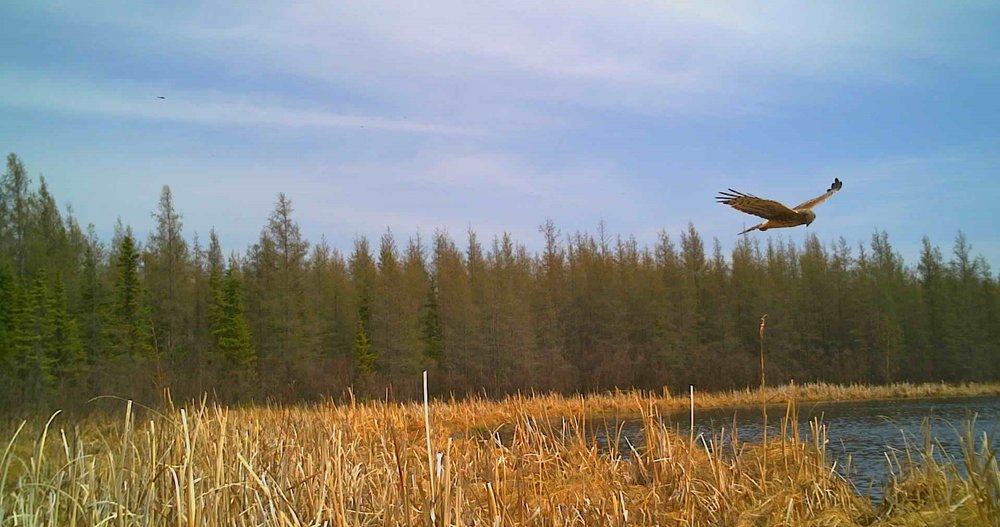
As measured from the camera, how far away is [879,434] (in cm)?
1631

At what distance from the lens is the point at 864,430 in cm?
1741

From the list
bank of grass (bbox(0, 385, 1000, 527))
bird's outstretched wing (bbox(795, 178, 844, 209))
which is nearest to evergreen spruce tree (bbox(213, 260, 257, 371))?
bank of grass (bbox(0, 385, 1000, 527))

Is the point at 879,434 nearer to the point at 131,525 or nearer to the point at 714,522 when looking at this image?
the point at 714,522

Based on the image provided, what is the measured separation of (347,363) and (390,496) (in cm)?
2822

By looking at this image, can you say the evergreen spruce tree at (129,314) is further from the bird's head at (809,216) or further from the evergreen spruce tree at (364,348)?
the bird's head at (809,216)

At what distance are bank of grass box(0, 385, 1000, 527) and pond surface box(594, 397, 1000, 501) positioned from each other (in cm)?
44

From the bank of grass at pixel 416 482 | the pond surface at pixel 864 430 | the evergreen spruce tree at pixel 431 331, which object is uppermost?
the evergreen spruce tree at pixel 431 331

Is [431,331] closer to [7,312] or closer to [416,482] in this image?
[7,312]

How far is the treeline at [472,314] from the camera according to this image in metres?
28.7

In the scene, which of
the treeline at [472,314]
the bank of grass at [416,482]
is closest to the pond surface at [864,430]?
the bank of grass at [416,482]

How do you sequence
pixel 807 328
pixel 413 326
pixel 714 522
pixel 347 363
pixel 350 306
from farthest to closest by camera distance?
pixel 807 328, pixel 350 306, pixel 413 326, pixel 347 363, pixel 714 522

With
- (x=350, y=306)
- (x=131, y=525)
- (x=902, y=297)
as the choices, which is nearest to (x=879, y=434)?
(x=131, y=525)

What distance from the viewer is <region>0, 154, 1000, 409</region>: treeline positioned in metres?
28.7

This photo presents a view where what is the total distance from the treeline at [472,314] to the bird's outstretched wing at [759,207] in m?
17.3
